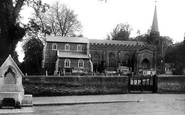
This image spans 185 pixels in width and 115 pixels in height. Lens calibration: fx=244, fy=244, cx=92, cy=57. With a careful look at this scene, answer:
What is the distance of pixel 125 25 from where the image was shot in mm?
80188

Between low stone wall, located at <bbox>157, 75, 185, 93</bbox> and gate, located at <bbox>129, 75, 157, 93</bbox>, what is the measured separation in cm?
58

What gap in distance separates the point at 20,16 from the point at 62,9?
121 feet

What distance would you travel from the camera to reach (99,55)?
56031mm

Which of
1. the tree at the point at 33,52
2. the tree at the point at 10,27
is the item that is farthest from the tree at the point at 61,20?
the tree at the point at 10,27

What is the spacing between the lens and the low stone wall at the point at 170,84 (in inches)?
953

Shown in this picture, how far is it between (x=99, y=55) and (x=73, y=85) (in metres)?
35.0

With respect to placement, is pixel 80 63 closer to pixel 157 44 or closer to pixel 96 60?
pixel 96 60

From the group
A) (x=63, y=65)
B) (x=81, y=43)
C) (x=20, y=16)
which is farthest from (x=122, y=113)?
(x=81, y=43)

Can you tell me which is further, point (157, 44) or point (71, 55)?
point (157, 44)

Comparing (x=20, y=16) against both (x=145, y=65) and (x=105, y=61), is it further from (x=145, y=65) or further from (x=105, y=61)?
(x=145, y=65)

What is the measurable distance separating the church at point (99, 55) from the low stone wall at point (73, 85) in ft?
76.2

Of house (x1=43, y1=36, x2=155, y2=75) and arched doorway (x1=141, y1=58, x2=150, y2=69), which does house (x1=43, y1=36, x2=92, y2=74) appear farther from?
arched doorway (x1=141, y1=58, x2=150, y2=69)

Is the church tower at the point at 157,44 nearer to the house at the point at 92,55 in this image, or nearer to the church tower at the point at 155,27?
the church tower at the point at 155,27

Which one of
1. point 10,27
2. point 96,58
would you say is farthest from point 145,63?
point 10,27
